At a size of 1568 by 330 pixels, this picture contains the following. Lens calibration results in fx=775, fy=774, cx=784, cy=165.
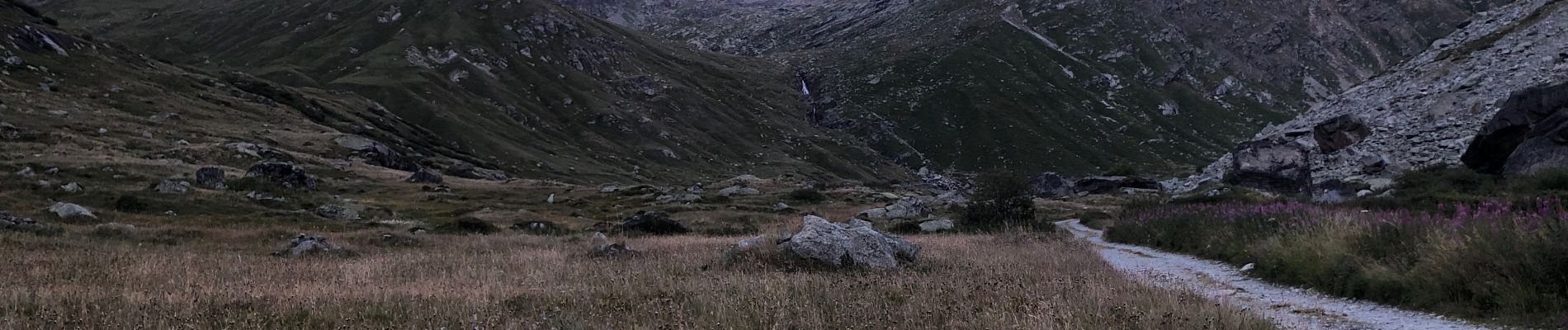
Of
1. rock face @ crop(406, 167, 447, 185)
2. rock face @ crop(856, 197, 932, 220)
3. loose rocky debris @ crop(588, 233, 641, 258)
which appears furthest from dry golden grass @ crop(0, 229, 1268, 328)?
rock face @ crop(406, 167, 447, 185)

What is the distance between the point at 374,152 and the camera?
82375mm

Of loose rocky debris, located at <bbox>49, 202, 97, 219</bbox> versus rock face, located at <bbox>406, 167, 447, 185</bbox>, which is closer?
loose rocky debris, located at <bbox>49, 202, 97, 219</bbox>

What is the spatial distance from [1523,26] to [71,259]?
7475cm

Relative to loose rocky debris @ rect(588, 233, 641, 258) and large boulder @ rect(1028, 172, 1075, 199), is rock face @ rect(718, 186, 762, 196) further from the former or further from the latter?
loose rocky debris @ rect(588, 233, 641, 258)

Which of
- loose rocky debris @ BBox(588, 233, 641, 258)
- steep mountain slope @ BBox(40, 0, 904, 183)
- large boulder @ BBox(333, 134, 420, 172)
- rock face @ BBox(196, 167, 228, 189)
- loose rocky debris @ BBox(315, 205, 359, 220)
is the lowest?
loose rocky debris @ BBox(588, 233, 641, 258)

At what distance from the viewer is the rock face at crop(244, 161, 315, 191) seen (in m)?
45.2

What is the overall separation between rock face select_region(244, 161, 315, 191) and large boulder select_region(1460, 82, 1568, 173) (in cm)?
6239

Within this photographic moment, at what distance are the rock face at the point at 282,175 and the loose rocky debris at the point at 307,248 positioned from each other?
29.1 m

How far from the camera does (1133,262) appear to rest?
18.7 m

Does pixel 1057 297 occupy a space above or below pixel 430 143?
below

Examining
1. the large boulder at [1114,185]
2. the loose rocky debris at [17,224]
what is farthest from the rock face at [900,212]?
the large boulder at [1114,185]

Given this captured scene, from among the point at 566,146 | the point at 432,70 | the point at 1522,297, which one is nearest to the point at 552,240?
the point at 1522,297

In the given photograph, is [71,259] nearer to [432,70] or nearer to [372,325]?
[372,325]

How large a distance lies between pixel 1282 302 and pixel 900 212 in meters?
40.9
